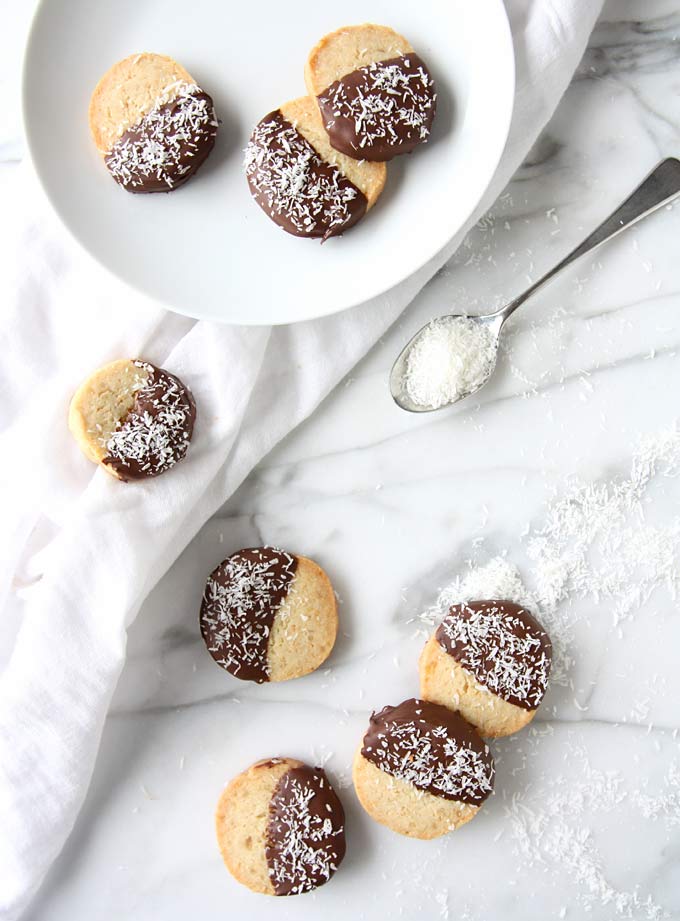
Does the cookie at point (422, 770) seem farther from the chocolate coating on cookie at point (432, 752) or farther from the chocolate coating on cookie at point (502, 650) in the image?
→ the chocolate coating on cookie at point (502, 650)

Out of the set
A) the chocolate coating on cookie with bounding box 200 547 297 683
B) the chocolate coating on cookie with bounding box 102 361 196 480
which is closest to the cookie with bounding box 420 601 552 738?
the chocolate coating on cookie with bounding box 200 547 297 683

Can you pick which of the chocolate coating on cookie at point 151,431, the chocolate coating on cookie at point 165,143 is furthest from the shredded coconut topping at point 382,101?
the chocolate coating on cookie at point 151,431

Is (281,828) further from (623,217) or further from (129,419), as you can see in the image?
(623,217)

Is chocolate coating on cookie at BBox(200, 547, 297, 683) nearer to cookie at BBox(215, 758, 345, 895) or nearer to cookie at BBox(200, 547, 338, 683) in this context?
cookie at BBox(200, 547, 338, 683)

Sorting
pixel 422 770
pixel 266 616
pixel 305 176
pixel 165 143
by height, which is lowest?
pixel 422 770

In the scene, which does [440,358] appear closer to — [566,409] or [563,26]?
[566,409]

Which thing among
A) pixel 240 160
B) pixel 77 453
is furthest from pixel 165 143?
pixel 77 453
